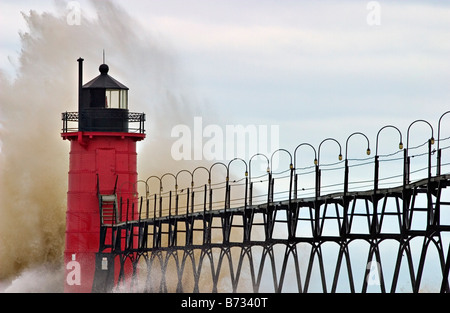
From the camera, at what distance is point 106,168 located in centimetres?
7812

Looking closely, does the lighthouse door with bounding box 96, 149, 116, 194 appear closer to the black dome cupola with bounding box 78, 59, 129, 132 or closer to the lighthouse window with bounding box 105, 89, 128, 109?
the black dome cupola with bounding box 78, 59, 129, 132

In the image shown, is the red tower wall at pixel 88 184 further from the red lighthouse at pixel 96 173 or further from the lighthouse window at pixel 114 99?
the lighthouse window at pixel 114 99

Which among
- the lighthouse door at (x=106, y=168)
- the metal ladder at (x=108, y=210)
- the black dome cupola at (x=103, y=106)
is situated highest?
the black dome cupola at (x=103, y=106)

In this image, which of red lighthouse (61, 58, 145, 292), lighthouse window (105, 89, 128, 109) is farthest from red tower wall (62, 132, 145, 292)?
lighthouse window (105, 89, 128, 109)

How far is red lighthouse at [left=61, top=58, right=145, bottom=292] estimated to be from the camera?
254ft

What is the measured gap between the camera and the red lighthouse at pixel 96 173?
77.4 metres

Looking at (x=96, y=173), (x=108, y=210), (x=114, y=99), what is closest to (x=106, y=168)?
(x=96, y=173)

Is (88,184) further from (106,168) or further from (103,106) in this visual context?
(103,106)

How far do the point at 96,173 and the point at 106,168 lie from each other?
0.60m

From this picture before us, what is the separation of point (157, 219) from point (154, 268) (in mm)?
11804

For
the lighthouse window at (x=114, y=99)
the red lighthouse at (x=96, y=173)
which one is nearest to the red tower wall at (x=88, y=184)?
the red lighthouse at (x=96, y=173)

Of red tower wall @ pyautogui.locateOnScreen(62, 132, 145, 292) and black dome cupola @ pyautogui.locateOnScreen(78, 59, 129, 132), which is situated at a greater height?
black dome cupola @ pyautogui.locateOnScreen(78, 59, 129, 132)
